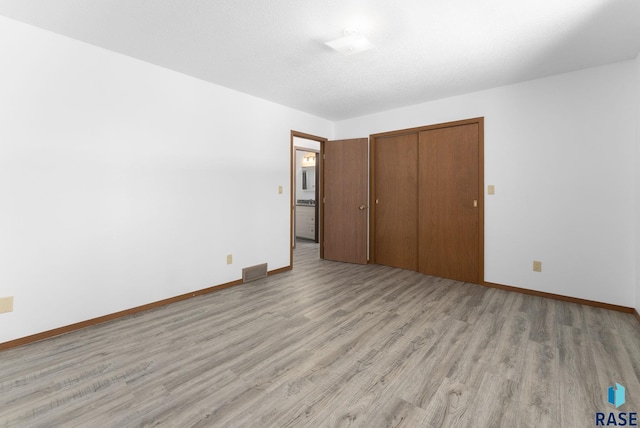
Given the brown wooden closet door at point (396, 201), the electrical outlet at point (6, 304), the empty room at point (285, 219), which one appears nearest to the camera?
the empty room at point (285, 219)

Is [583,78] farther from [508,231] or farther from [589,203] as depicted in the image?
[508,231]

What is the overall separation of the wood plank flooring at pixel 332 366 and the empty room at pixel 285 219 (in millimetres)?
17

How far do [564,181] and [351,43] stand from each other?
271cm

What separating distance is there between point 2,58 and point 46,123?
0.48 m

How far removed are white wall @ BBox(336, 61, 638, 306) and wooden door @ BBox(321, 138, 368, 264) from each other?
173cm

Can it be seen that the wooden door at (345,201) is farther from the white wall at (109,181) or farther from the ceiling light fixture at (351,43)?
the ceiling light fixture at (351,43)

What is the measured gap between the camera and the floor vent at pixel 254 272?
12.3 feet

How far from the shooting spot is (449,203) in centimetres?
393

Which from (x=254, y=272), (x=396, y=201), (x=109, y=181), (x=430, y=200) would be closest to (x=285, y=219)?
(x=254, y=272)

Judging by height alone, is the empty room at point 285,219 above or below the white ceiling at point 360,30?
below

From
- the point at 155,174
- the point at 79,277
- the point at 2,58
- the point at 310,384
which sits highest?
the point at 2,58

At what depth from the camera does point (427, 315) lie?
274cm

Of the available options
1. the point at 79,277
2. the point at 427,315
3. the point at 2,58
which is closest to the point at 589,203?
the point at 427,315

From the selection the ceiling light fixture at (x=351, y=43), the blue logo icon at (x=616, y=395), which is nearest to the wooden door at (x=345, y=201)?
the ceiling light fixture at (x=351, y=43)
